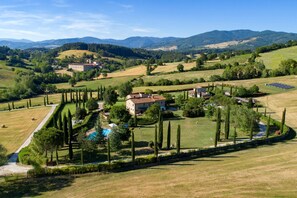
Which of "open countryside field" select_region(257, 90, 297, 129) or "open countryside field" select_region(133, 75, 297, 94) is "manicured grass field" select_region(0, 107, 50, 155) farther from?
"open countryside field" select_region(257, 90, 297, 129)

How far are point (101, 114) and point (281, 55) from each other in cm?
12261

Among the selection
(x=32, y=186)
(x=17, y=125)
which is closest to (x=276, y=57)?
(x=17, y=125)

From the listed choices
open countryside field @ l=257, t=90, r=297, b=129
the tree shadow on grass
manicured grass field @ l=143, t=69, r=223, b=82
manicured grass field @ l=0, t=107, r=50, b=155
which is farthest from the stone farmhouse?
manicured grass field @ l=143, t=69, r=223, b=82

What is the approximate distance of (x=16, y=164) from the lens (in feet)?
143

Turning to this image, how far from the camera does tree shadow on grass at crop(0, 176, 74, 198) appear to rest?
3394cm

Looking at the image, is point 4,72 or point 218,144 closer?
point 218,144

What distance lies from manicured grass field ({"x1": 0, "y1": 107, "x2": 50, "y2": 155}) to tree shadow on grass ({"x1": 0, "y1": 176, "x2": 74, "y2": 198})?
1407 centimetres

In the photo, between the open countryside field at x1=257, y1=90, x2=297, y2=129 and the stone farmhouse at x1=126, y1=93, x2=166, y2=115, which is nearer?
the open countryside field at x1=257, y1=90, x2=297, y2=129

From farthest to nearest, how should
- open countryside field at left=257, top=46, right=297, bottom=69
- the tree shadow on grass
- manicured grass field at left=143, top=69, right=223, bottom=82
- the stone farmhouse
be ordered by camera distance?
open countryside field at left=257, top=46, right=297, bottom=69
manicured grass field at left=143, top=69, right=223, bottom=82
the stone farmhouse
the tree shadow on grass

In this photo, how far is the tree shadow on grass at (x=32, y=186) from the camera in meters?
33.9

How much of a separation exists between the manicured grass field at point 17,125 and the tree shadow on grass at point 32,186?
14070mm

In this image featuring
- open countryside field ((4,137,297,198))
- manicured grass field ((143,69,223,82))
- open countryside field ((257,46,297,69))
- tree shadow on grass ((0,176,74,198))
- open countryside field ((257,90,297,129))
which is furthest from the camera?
open countryside field ((257,46,297,69))

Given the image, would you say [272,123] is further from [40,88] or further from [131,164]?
[40,88]

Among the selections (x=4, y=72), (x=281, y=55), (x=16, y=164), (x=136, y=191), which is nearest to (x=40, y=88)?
(x=4, y=72)
